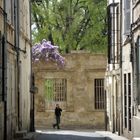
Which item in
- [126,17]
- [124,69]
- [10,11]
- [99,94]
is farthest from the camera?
[99,94]

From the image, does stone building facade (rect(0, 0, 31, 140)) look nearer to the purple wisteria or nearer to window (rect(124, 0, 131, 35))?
window (rect(124, 0, 131, 35))

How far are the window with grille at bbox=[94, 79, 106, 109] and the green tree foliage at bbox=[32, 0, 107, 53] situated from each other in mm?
6899

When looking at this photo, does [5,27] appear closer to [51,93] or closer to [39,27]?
[51,93]

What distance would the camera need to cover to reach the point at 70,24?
4878 cm

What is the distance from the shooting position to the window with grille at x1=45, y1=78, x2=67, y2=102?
41.8 metres

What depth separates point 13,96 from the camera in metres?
23.2

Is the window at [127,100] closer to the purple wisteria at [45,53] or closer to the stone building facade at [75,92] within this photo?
the stone building facade at [75,92]

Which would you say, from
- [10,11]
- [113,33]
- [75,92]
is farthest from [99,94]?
[10,11]

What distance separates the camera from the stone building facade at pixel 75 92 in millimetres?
41312

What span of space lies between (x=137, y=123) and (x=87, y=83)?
795 inches

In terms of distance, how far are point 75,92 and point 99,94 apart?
5.54 ft

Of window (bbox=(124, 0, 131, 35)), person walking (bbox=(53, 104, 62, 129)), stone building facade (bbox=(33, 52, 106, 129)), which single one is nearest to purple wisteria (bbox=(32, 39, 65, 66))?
stone building facade (bbox=(33, 52, 106, 129))

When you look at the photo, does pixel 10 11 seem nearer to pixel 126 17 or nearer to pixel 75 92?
pixel 126 17

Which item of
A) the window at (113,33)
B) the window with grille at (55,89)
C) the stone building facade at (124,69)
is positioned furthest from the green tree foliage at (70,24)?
the window at (113,33)
